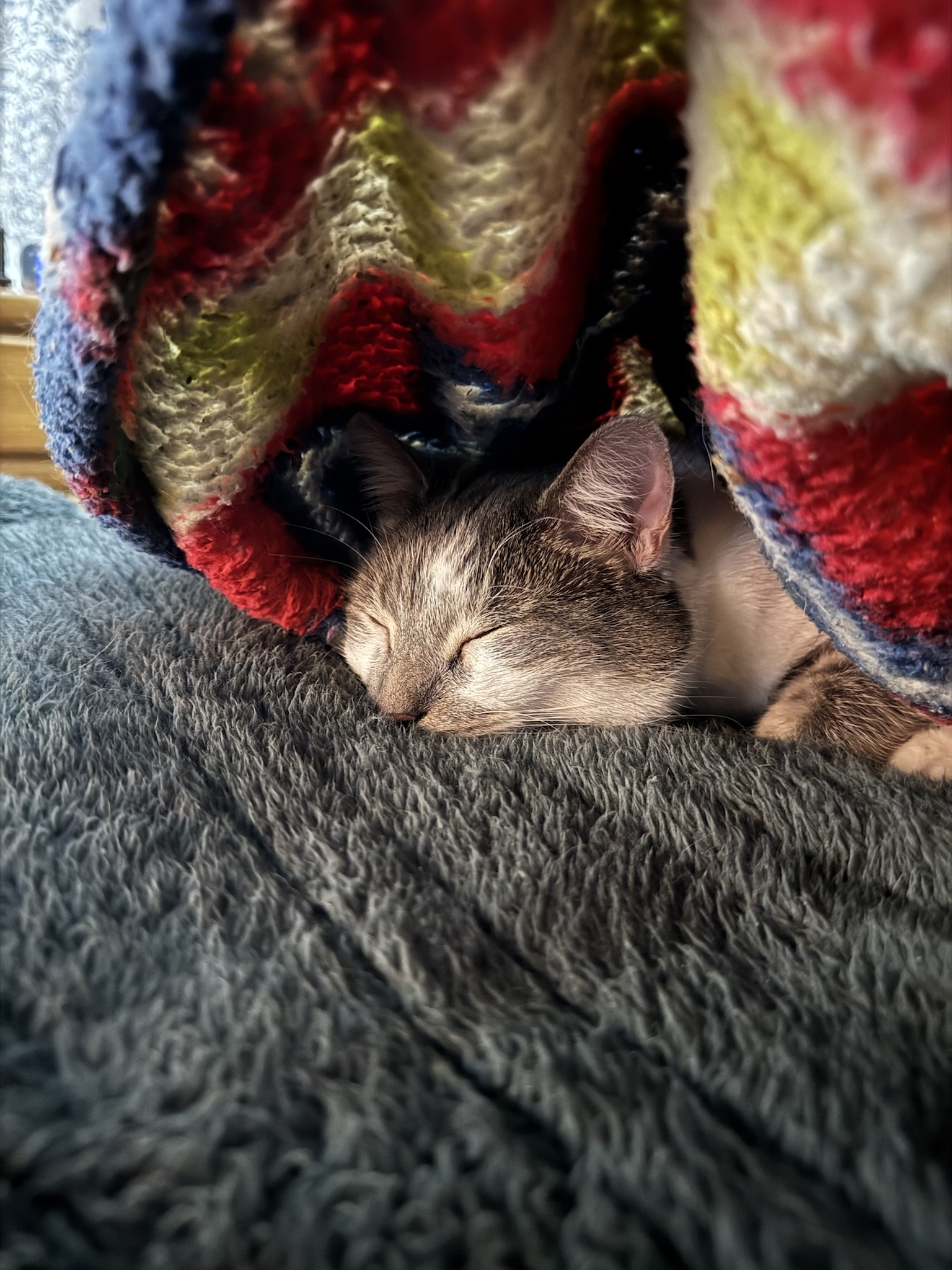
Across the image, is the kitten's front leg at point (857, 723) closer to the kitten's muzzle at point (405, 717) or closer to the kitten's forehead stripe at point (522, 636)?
the kitten's forehead stripe at point (522, 636)

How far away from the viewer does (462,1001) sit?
410 mm

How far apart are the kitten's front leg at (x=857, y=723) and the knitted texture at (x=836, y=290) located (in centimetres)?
20

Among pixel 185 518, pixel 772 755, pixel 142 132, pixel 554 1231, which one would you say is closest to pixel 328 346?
pixel 185 518

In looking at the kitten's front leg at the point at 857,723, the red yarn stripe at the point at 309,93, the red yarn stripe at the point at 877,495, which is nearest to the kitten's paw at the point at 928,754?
the kitten's front leg at the point at 857,723

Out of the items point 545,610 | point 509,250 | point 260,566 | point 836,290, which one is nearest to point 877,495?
point 836,290

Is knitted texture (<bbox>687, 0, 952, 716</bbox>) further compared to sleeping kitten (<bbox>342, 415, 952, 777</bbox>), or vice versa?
sleeping kitten (<bbox>342, 415, 952, 777</bbox>)

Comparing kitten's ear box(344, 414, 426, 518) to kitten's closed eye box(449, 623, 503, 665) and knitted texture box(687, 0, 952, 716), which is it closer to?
kitten's closed eye box(449, 623, 503, 665)

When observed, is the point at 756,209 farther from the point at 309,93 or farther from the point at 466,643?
the point at 466,643

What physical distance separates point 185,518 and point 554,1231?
627 mm

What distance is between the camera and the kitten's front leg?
778 mm

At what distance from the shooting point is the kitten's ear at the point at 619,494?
2.66ft

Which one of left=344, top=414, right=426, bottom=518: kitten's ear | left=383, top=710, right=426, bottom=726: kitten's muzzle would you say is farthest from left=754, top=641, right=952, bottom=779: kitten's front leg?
left=344, top=414, right=426, bottom=518: kitten's ear

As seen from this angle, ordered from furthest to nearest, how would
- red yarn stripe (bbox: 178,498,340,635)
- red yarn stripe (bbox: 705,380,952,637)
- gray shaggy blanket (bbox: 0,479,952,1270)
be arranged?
1. red yarn stripe (bbox: 178,498,340,635)
2. red yarn stripe (bbox: 705,380,952,637)
3. gray shaggy blanket (bbox: 0,479,952,1270)

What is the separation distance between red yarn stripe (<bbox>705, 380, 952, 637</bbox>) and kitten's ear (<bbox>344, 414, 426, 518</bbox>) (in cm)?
49
